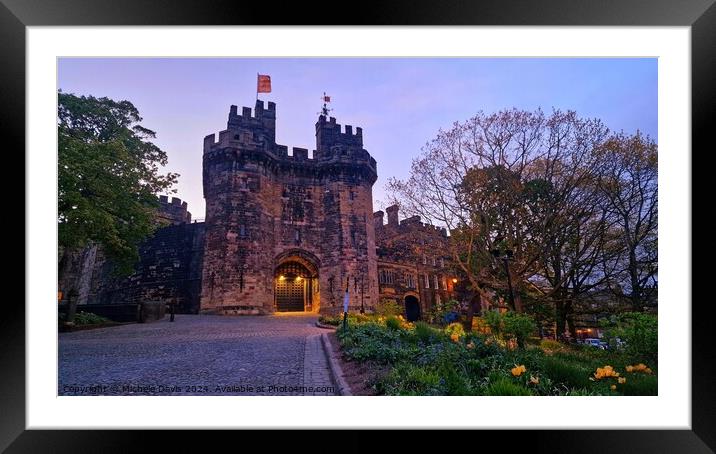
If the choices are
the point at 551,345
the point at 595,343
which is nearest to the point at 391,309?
the point at 551,345

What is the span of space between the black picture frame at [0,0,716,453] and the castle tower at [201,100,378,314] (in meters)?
10.9

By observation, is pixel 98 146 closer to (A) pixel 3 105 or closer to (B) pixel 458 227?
(A) pixel 3 105

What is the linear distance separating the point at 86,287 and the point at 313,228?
8332mm

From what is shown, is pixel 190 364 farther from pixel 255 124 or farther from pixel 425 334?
pixel 255 124

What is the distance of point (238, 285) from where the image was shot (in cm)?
1561

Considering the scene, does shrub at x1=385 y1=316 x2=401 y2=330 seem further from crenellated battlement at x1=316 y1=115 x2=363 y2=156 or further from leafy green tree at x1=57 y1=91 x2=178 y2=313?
crenellated battlement at x1=316 y1=115 x2=363 y2=156

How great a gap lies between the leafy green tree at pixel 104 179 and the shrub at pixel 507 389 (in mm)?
8409

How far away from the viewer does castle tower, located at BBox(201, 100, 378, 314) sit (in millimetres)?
16141

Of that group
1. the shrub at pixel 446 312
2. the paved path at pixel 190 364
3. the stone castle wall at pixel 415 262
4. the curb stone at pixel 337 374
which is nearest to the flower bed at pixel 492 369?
the curb stone at pixel 337 374

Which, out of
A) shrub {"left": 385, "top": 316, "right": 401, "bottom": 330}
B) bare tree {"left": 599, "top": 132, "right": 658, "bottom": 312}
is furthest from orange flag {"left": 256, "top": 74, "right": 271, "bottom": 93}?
bare tree {"left": 599, "top": 132, "right": 658, "bottom": 312}

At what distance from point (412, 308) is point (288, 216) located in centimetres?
714
